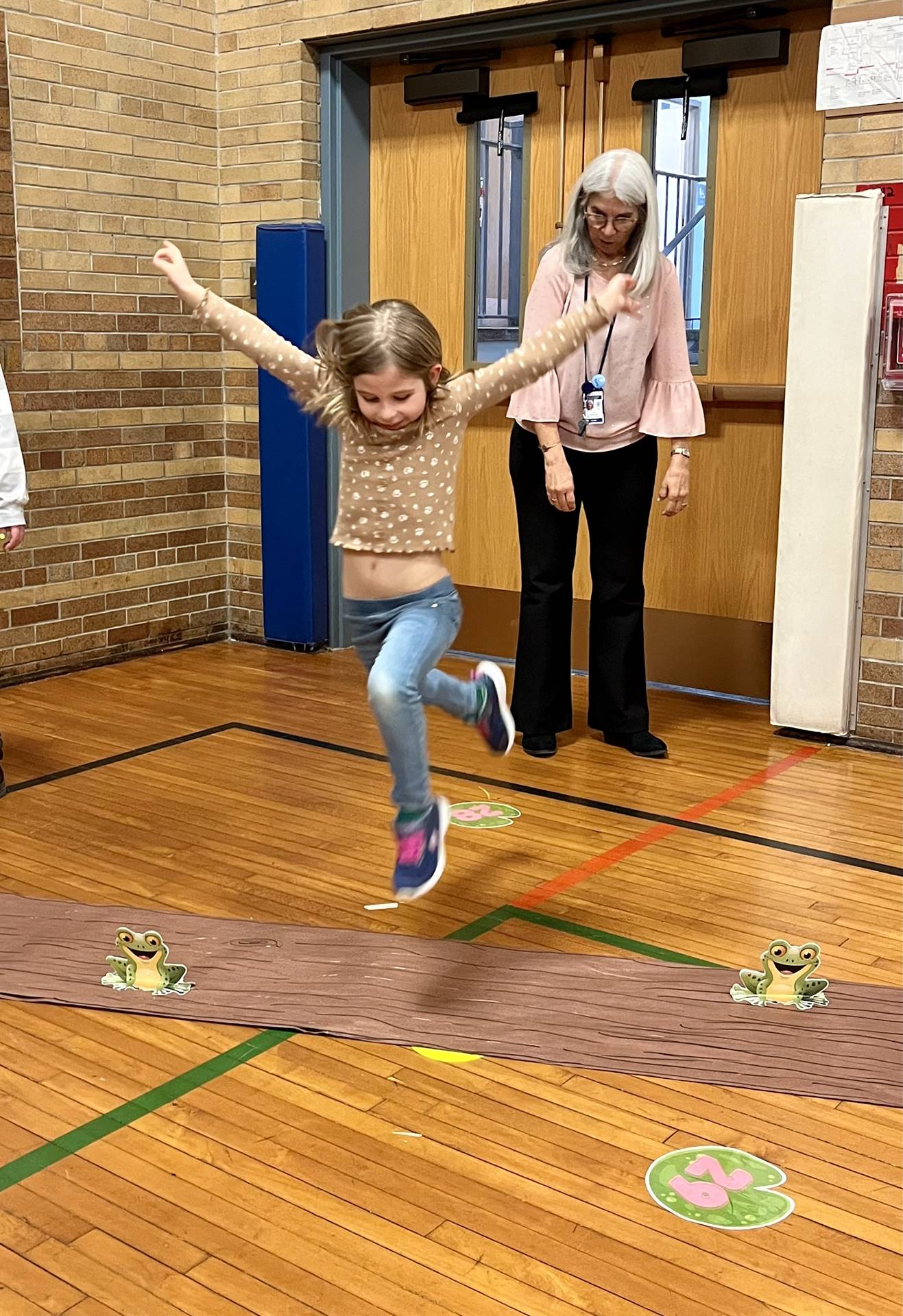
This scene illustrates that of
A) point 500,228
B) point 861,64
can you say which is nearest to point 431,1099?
point 861,64

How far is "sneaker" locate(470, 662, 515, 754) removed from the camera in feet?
8.61

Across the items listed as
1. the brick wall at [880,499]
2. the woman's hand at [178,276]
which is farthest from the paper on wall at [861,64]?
the woman's hand at [178,276]

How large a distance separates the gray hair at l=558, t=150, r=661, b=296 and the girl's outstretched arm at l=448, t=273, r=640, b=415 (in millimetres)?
1263

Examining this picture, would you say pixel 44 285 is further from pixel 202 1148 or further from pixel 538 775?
pixel 202 1148

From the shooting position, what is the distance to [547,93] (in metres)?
4.76

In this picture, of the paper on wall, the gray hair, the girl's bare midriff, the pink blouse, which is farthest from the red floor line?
the paper on wall

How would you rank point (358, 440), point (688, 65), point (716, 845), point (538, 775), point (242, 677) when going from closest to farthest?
1. point (358, 440)
2. point (716, 845)
3. point (538, 775)
4. point (688, 65)
5. point (242, 677)

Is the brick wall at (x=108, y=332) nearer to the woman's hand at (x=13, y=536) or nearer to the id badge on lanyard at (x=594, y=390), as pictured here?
the woman's hand at (x=13, y=536)

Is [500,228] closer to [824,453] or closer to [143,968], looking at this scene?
[824,453]

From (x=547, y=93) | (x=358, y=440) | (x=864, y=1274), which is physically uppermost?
(x=547, y=93)

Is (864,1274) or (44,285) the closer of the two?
(864,1274)

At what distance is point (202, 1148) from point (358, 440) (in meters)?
1.17

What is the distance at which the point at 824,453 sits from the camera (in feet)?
13.1

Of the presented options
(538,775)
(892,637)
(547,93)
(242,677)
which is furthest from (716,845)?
(547,93)
